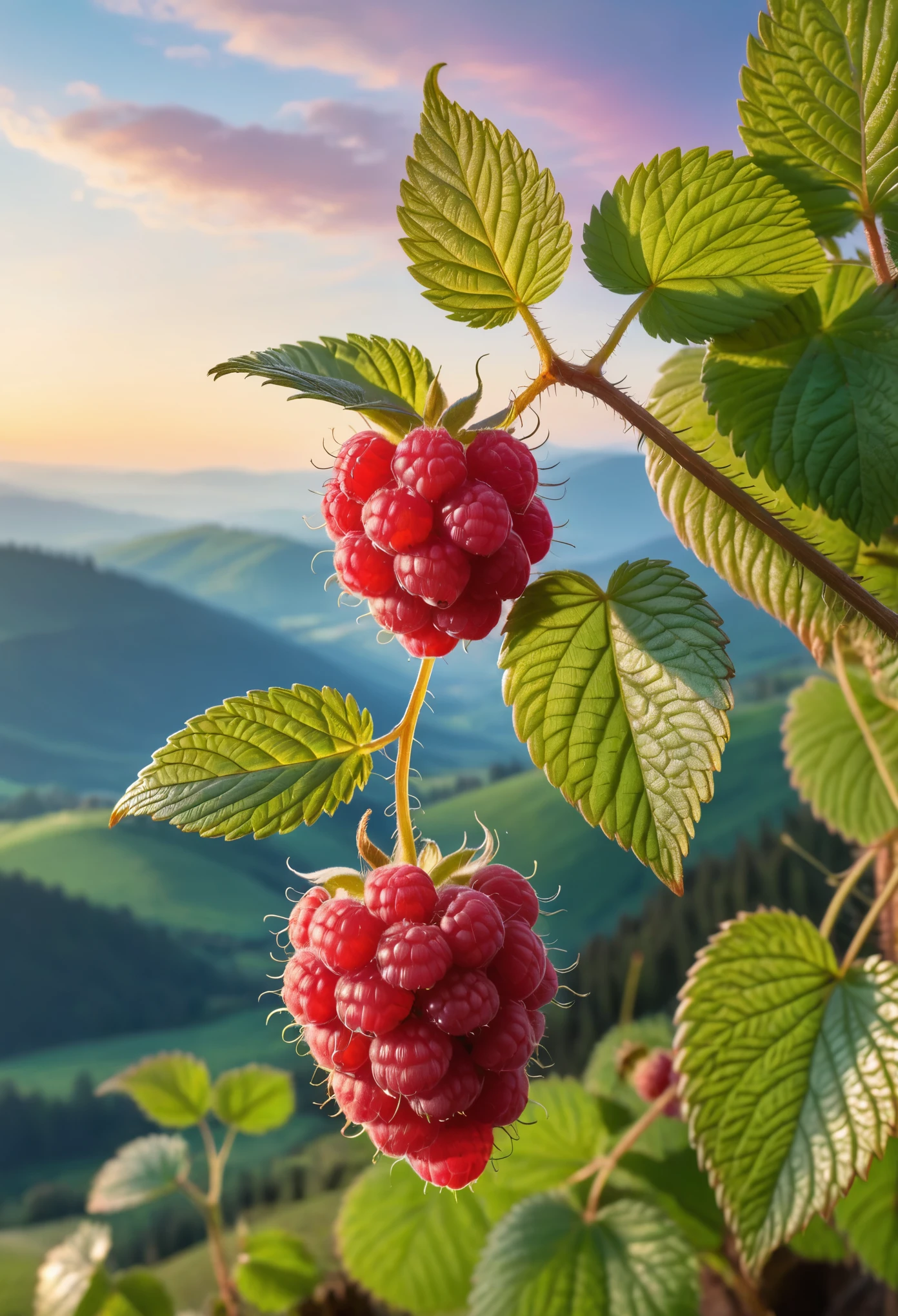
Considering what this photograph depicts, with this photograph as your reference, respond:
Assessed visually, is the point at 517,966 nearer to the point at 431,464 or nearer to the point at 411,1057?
the point at 411,1057

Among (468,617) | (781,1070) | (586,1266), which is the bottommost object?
(586,1266)

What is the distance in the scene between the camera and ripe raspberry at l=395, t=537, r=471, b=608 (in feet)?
0.90

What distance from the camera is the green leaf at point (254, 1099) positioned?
1.03 meters

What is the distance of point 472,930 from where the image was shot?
286 mm

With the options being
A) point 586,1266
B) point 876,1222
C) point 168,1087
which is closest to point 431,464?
point 586,1266

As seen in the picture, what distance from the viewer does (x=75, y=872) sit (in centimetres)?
141

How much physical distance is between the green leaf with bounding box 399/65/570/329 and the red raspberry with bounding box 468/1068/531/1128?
0.24 meters

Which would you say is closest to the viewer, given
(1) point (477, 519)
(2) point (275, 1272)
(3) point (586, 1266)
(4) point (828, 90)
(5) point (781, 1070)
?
(1) point (477, 519)

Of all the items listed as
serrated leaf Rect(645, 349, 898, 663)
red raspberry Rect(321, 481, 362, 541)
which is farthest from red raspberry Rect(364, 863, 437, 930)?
serrated leaf Rect(645, 349, 898, 663)

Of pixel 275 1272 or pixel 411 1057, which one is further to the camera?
pixel 275 1272

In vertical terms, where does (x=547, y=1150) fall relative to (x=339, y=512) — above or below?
below

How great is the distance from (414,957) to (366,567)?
110 mm

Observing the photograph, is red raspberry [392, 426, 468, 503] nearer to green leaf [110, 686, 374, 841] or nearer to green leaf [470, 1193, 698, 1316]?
green leaf [110, 686, 374, 841]

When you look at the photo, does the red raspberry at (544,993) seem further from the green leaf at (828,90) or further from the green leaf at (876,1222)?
the green leaf at (876,1222)
